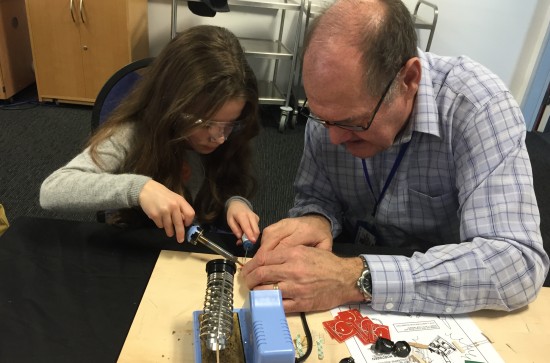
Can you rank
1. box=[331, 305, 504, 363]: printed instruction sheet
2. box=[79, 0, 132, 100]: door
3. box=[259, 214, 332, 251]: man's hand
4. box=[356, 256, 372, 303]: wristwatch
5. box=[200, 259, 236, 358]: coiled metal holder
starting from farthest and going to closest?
box=[79, 0, 132, 100]: door, box=[259, 214, 332, 251]: man's hand, box=[356, 256, 372, 303]: wristwatch, box=[331, 305, 504, 363]: printed instruction sheet, box=[200, 259, 236, 358]: coiled metal holder

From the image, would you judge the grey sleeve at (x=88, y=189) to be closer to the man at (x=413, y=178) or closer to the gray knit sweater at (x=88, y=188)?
the gray knit sweater at (x=88, y=188)

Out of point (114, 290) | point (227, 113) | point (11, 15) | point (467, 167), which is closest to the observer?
point (114, 290)

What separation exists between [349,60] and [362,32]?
6 centimetres

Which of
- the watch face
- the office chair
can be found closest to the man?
the watch face

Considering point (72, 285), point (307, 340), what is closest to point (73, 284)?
point (72, 285)

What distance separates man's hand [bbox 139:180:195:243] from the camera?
3.00 feet

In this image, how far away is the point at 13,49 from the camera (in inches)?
128

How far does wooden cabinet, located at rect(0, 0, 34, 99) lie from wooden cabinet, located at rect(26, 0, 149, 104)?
0.76ft

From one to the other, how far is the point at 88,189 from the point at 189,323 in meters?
0.42

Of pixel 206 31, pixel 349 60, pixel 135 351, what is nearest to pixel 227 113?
pixel 206 31

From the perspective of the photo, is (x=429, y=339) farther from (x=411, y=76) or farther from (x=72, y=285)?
(x=72, y=285)

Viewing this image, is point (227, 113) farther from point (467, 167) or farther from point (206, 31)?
point (467, 167)

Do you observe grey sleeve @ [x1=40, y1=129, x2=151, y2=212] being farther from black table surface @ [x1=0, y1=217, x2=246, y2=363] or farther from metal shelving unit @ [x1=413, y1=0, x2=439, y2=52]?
metal shelving unit @ [x1=413, y1=0, x2=439, y2=52]

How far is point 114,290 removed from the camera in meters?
0.81
